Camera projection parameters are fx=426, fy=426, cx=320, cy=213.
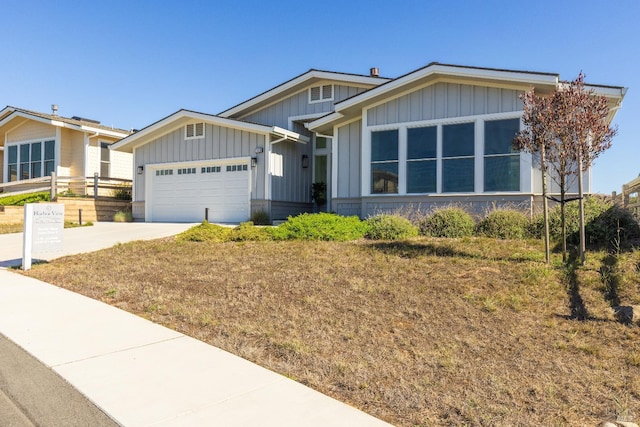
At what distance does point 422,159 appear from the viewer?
41.5 ft

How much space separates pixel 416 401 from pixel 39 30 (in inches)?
724

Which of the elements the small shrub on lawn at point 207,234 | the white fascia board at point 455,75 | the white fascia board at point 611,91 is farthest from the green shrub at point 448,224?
the small shrub on lawn at point 207,234

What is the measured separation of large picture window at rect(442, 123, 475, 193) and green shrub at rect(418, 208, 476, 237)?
1.79 m

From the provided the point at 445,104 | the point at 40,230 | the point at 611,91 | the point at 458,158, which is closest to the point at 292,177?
the point at 445,104

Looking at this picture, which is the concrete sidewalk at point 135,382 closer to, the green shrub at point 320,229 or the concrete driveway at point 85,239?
the concrete driveway at point 85,239

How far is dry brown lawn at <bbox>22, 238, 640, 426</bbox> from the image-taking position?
126 inches

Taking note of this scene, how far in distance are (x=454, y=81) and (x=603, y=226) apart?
19.2ft

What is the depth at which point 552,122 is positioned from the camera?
6.88 metres

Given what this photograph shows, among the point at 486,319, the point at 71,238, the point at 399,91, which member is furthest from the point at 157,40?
the point at 486,319

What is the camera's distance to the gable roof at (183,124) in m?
15.6

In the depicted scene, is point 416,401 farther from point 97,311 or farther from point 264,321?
point 97,311

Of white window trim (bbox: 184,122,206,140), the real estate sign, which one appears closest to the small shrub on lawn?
the real estate sign

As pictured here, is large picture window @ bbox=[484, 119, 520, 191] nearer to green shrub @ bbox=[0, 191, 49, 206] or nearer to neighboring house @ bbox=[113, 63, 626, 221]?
neighboring house @ bbox=[113, 63, 626, 221]

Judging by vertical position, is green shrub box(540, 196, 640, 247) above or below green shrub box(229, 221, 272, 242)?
above
